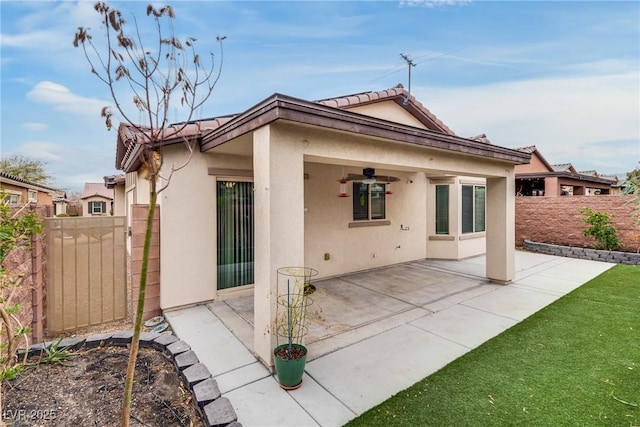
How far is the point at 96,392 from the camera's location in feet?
12.8

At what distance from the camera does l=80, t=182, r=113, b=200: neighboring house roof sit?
39200mm

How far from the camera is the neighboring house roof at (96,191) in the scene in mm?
39200

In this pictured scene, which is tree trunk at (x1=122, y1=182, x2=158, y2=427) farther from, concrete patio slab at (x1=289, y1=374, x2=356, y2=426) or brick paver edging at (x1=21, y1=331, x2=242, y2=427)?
concrete patio slab at (x1=289, y1=374, x2=356, y2=426)

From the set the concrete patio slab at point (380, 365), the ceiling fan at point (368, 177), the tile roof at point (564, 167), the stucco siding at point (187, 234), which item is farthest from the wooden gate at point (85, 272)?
the tile roof at point (564, 167)

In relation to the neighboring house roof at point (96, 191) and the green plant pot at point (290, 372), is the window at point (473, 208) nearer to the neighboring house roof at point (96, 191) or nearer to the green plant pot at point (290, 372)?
the green plant pot at point (290, 372)

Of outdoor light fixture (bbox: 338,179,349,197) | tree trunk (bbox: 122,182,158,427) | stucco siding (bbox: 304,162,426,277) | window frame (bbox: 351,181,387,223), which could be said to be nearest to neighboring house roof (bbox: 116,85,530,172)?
tree trunk (bbox: 122,182,158,427)

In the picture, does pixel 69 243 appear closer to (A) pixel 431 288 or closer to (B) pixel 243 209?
(B) pixel 243 209

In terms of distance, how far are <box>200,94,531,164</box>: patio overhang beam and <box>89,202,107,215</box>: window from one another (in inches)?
1637

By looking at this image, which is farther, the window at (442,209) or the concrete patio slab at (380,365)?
the window at (442,209)

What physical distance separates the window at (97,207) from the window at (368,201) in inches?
1617

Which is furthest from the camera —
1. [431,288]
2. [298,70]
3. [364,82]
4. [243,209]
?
[364,82]

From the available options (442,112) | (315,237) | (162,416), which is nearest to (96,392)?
(162,416)

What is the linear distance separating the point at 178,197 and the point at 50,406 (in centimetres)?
426

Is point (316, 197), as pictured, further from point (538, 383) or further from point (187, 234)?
point (538, 383)
